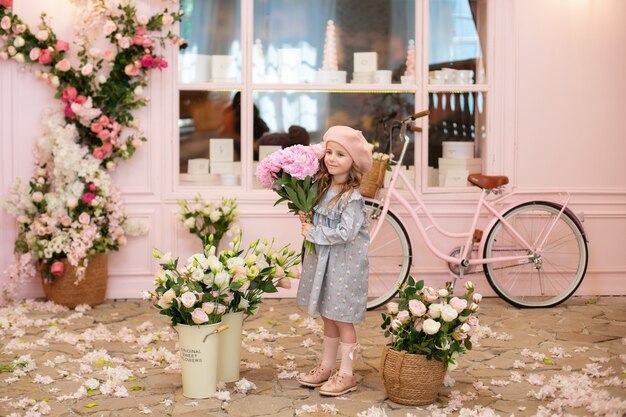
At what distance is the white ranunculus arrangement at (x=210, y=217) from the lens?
5730 mm

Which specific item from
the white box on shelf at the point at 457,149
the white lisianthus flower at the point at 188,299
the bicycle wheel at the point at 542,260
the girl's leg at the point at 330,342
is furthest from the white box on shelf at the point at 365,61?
the white lisianthus flower at the point at 188,299

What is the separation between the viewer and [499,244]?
19.7ft

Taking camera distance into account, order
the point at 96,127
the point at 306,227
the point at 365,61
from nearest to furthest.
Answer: the point at 306,227
the point at 96,127
the point at 365,61

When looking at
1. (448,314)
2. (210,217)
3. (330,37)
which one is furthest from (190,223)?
(448,314)

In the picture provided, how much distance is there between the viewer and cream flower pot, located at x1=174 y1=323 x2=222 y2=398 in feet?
12.1

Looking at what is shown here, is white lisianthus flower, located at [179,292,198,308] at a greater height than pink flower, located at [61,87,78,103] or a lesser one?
lesser

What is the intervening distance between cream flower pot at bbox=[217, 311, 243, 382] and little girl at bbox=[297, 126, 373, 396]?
1.05ft

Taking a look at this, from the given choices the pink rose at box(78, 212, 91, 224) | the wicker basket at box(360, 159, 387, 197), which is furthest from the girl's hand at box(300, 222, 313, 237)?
the pink rose at box(78, 212, 91, 224)

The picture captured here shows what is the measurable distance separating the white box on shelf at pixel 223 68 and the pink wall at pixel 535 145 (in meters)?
0.32

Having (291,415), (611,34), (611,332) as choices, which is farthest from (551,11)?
(291,415)

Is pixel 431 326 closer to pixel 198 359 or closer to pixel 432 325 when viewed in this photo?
pixel 432 325

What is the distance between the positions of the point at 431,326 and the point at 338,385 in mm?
539

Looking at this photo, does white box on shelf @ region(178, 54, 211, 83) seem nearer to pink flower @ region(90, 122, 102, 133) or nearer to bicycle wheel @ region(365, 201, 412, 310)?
pink flower @ region(90, 122, 102, 133)

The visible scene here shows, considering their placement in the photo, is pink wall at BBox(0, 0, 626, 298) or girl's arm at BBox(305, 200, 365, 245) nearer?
girl's arm at BBox(305, 200, 365, 245)
